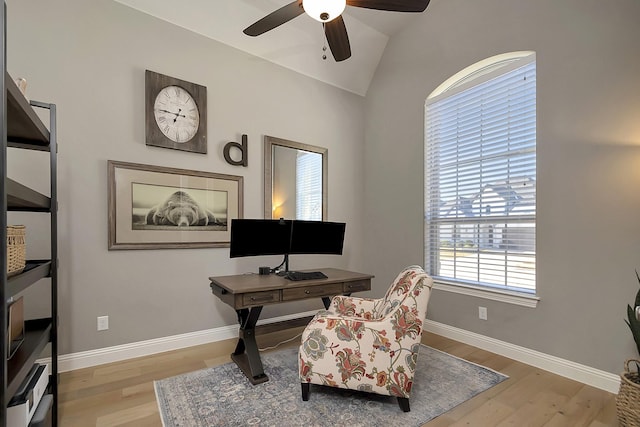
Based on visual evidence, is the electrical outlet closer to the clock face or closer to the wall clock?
the wall clock

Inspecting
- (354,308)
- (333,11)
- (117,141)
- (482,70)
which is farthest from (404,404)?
(482,70)

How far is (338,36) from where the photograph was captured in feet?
7.38

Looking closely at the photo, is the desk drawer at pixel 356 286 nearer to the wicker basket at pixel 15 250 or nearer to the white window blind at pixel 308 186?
the white window blind at pixel 308 186

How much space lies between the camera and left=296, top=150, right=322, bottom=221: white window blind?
3689mm

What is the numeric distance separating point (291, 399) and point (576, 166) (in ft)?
8.91

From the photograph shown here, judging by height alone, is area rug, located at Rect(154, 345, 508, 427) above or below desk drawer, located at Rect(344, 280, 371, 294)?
below

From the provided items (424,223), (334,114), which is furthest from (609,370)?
(334,114)

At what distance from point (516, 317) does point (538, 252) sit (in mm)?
612

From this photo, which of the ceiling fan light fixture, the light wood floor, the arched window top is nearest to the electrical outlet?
the light wood floor

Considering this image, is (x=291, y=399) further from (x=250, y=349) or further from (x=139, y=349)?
(x=139, y=349)

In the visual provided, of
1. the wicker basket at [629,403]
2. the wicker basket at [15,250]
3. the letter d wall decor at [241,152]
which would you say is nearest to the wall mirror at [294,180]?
the letter d wall decor at [241,152]

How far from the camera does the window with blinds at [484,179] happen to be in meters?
2.71

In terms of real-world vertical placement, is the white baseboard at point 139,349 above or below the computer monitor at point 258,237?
below

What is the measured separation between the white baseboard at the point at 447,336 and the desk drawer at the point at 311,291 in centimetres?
115
